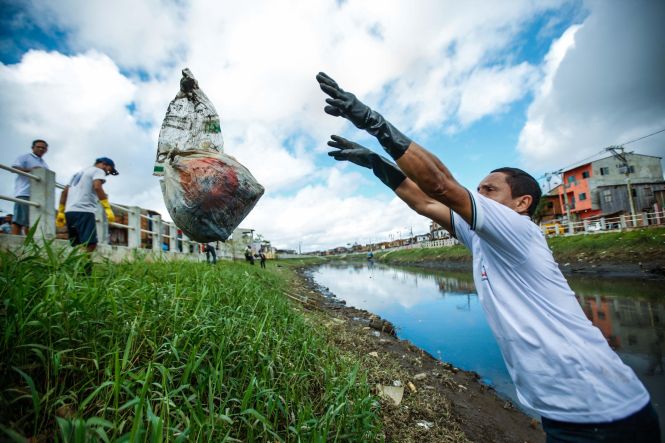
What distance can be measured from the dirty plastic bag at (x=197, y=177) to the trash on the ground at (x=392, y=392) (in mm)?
3367

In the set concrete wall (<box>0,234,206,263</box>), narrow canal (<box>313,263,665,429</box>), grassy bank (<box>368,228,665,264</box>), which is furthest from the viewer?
grassy bank (<box>368,228,665,264</box>)

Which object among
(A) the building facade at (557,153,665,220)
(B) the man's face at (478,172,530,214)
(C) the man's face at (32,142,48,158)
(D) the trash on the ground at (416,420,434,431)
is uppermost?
(A) the building facade at (557,153,665,220)

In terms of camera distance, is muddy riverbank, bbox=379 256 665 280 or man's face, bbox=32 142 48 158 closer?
man's face, bbox=32 142 48 158

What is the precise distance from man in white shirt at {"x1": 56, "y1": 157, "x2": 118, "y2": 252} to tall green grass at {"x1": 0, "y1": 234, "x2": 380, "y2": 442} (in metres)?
1.91

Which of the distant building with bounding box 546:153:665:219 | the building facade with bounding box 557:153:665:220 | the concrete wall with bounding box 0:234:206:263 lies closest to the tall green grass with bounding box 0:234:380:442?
the concrete wall with bounding box 0:234:206:263

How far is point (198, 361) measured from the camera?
7.35ft

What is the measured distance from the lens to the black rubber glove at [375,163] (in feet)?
7.18

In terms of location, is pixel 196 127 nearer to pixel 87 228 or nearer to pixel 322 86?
pixel 322 86

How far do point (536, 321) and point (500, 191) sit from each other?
85 cm

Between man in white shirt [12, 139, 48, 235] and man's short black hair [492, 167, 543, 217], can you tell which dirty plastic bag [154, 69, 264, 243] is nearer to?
man's short black hair [492, 167, 543, 217]

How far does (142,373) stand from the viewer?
76.9 inches

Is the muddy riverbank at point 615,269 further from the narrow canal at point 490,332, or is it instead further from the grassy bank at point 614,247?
the narrow canal at point 490,332

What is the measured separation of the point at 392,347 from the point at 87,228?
5.92 meters

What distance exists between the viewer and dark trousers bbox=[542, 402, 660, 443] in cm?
142
